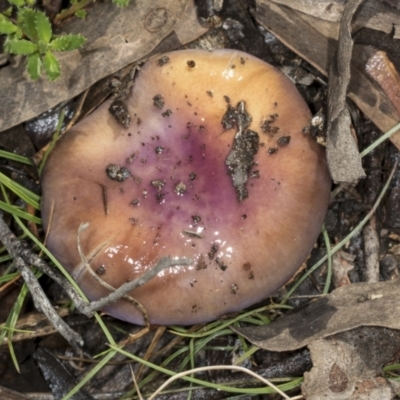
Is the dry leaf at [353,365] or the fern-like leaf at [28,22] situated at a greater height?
the fern-like leaf at [28,22]

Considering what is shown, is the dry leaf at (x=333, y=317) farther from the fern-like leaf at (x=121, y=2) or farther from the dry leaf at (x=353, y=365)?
the fern-like leaf at (x=121, y=2)

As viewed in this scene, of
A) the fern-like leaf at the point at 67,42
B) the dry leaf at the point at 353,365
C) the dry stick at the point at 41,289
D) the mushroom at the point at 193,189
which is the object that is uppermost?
the fern-like leaf at the point at 67,42

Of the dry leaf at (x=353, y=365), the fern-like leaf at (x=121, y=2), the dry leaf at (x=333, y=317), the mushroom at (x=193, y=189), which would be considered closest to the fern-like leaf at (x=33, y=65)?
the mushroom at (x=193, y=189)

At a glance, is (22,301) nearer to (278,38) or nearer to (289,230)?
(289,230)

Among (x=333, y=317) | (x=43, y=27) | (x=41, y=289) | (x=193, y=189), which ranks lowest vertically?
(x=333, y=317)

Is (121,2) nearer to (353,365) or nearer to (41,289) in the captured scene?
(41,289)

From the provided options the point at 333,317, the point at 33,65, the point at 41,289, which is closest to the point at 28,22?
the point at 33,65
